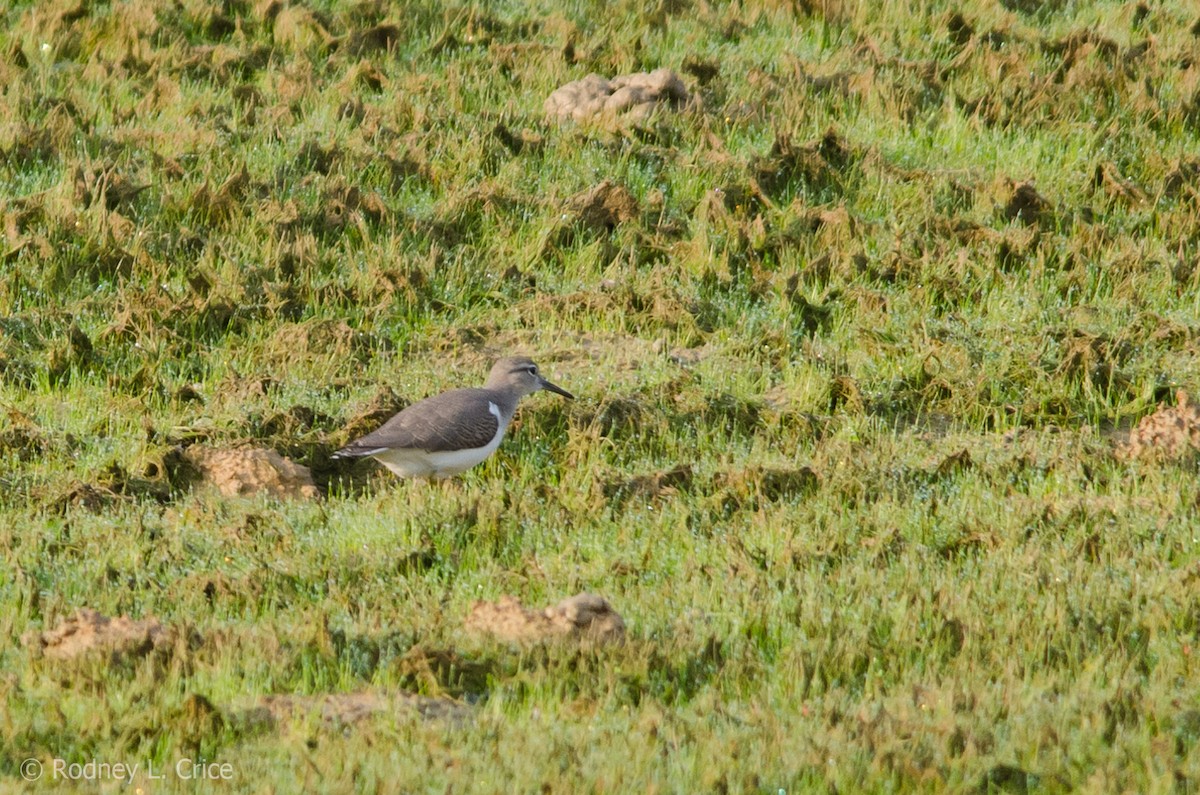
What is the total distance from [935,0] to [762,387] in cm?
911

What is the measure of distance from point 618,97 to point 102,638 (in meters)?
9.33

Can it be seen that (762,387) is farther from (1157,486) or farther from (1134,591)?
(1134,591)

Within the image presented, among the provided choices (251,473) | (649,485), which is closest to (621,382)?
(649,485)

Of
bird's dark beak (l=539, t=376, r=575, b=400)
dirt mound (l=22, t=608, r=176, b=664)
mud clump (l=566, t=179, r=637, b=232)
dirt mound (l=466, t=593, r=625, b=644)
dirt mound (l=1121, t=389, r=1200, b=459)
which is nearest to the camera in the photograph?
dirt mound (l=22, t=608, r=176, b=664)

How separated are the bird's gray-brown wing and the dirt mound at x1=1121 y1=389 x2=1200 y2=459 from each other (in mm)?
4221

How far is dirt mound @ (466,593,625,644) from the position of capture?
718cm

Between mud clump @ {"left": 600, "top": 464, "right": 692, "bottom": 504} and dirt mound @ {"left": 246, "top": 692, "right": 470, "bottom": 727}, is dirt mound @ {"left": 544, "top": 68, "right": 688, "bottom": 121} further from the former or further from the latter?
dirt mound @ {"left": 246, "top": 692, "right": 470, "bottom": 727}

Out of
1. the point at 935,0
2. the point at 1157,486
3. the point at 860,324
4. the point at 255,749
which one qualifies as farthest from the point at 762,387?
the point at 935,0

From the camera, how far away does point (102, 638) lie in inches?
276

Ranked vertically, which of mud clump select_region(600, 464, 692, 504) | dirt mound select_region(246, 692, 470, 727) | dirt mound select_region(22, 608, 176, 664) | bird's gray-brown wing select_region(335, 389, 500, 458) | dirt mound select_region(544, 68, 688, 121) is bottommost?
mud clump select_region(600, 464, 692, 504)

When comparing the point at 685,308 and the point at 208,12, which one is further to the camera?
the point at 208,12

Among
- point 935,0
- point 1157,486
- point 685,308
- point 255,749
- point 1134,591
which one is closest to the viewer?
point 255,749

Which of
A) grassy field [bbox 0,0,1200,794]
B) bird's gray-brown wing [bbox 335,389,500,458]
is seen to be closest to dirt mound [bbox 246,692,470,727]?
grassy field [bbox 0,0,1200,794]

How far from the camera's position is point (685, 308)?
12031 millimetres
